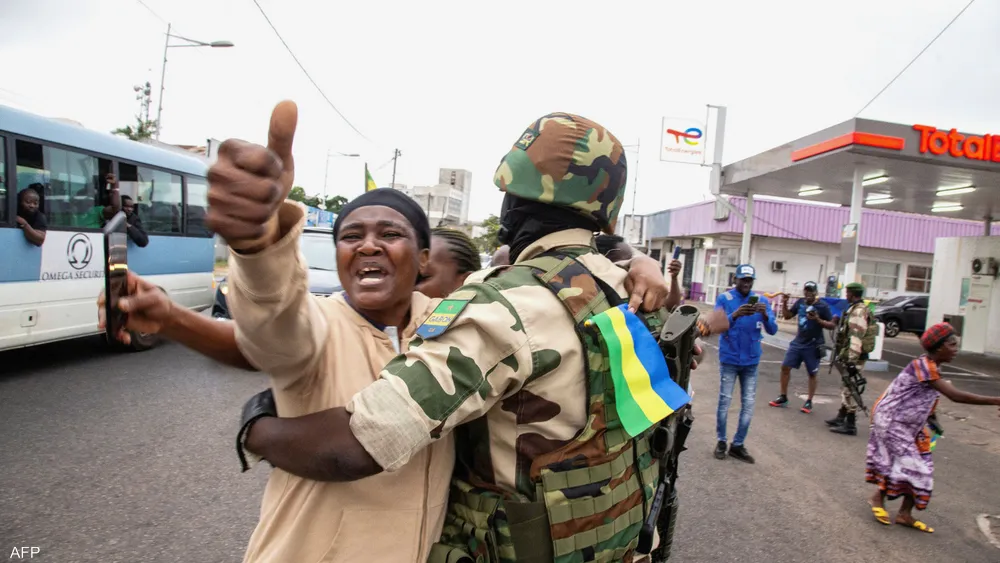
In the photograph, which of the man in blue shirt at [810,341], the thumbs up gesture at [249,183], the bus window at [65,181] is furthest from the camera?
the man in blue shirt at [810,341]

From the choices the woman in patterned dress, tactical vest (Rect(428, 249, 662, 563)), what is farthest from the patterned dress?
tactical vest (Rect(428, 249, 662, 563))

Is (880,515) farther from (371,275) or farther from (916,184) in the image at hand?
(916,184)

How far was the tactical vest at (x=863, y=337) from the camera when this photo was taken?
6.60 meters

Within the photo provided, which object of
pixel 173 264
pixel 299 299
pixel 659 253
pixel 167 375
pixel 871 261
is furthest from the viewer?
pixel 659 253

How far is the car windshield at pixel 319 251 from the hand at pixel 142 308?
722 cm

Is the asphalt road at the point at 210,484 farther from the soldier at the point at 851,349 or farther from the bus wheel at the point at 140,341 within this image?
the bus wheel at the point at 140,341

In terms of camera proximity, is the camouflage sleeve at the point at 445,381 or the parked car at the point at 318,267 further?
the parked car at the point at 318,267

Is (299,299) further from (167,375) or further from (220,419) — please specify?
(167,375)

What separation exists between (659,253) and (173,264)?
28915 mm

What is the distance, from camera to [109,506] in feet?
11.6

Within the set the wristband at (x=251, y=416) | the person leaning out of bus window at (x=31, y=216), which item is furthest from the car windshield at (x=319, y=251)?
the wristband at (x=251, y=416)

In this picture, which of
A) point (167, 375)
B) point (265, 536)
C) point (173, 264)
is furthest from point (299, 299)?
point (173, 264)

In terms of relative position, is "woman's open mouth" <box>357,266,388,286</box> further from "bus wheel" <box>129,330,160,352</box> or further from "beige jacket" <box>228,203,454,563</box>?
"bus wheel" <box>129,330,160,352</box>

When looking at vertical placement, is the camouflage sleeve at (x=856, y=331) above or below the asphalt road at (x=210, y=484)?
above
